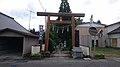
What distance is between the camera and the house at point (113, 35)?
36.2m

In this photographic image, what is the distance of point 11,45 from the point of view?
88.5 ft

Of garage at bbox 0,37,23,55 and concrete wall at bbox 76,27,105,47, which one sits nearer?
garage at bbox 0,37,23,55

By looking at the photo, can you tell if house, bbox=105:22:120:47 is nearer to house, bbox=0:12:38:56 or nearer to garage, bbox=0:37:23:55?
house, bbox=0:12:38:56

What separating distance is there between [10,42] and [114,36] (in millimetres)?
23199

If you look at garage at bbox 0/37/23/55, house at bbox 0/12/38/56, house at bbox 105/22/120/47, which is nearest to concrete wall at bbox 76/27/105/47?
house at bbox 105/22/120/47

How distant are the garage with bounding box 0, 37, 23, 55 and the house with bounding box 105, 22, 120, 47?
2068 cm

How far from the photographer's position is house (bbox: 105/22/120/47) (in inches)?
1425

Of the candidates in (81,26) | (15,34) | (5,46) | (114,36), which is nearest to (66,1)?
(81,26)

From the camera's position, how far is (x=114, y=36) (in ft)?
124

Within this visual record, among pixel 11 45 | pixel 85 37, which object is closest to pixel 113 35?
pixel 85 37

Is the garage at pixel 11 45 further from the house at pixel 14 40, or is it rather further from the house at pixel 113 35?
the house at pixel 113 35

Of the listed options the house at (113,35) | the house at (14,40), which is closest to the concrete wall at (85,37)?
the house at (113,35)

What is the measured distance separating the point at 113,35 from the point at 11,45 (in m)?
23.3

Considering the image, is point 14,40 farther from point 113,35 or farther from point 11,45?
point 113,35
